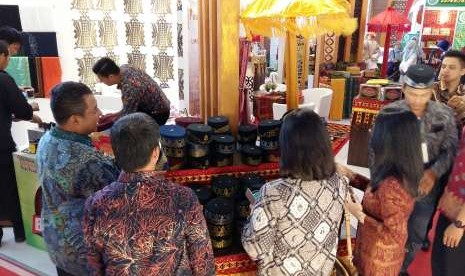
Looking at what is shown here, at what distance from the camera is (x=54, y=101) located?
1510 millimetres

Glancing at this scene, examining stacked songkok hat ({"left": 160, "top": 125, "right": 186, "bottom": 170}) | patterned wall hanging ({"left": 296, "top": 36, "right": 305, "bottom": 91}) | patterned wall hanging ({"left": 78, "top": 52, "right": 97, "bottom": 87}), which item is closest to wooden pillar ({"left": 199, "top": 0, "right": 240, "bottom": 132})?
stacked songkok hat ({"left": 160, "top": 125, "right": 186, "bottom": 170})

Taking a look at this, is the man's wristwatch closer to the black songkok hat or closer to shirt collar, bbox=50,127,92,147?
the black songkok hat

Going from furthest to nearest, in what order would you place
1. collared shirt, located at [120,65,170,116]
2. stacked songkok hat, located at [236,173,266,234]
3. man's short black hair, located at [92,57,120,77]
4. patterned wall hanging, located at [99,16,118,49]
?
1. patterned wall hanging, located at [99,16,118,49]
2. collared shirt, located at [120,65,170,116]
3. man's short black hair, located at [92,57,120,77]
4. stacked songkok hat, located at [236,173,266,234]

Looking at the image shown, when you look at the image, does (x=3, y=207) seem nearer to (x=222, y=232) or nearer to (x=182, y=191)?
(x=222, y=232)

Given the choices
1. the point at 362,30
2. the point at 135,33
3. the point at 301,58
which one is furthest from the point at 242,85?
the point at 362,30

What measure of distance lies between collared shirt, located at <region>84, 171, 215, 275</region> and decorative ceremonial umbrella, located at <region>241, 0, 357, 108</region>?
137 centimetres

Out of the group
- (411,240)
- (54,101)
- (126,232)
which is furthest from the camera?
(411,240)

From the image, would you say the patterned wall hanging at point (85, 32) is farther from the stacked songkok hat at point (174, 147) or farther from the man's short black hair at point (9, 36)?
the stacked songkok hat at point (174, 147)

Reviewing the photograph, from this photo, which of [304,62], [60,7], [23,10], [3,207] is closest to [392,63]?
[304,62]

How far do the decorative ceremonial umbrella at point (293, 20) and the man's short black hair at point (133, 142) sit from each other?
1.31m

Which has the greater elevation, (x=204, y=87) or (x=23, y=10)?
(x=23, y=10)

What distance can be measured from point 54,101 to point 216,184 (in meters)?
0.96

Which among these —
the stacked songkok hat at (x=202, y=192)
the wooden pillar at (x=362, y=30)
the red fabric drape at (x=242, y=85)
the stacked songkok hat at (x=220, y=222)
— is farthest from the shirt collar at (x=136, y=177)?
the wooden pillar at (x=362, y=30)

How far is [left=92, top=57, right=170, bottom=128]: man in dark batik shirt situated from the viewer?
3.02 meters
